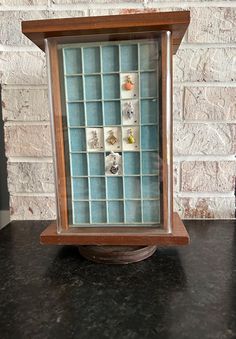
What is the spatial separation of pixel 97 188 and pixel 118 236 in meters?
0.10

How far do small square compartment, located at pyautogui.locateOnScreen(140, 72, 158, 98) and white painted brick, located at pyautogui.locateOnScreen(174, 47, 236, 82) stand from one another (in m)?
0.29

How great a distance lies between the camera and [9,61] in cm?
81

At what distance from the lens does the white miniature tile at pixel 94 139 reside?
22.4 inches

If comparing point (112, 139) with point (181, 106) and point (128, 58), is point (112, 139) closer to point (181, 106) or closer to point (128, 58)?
point (128, 58)

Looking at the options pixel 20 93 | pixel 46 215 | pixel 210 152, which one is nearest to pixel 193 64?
pixel 210 152

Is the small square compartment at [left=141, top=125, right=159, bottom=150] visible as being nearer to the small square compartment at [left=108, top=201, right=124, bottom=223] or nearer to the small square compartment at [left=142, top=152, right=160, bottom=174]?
the small square compartment at [left=142, top=152, right=160, bottom=174]

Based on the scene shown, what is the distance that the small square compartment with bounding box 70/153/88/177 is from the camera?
22.9 inches

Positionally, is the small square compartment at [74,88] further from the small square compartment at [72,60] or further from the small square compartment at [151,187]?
the small square compartment at [151,187]

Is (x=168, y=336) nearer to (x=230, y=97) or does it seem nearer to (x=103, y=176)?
(x=103, y=176)

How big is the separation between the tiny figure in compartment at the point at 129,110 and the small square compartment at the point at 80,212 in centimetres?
19

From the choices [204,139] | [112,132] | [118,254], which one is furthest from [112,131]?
[204,139]

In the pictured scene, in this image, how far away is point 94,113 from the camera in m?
0.56

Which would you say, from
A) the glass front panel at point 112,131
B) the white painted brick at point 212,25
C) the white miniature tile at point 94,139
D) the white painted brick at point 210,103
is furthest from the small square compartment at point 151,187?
the white painted brick at point 212,25

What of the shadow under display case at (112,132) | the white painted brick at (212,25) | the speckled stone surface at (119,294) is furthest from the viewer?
the white painted brick at (212,25)
